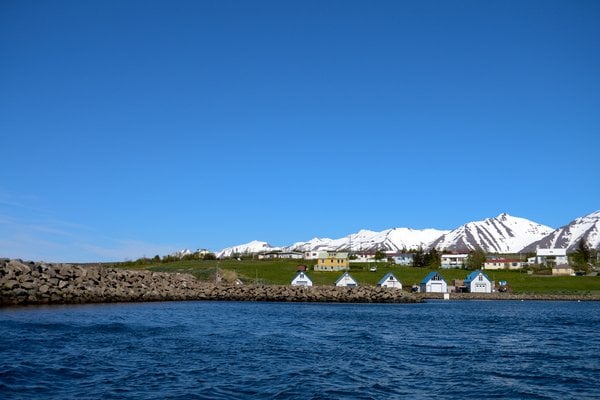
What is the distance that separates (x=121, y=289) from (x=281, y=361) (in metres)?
48.2

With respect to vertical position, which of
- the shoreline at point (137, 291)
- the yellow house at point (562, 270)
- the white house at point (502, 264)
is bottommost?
the shoreline at point (137, 291)

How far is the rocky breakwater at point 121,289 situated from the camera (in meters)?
53.9

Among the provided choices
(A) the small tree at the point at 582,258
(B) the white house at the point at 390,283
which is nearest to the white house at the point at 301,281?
(B) the white house at the point at 390,283

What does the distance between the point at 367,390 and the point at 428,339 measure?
54.7 ft

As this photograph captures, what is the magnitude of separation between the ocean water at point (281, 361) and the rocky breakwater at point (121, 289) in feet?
49.6

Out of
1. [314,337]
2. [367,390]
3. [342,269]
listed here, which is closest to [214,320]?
[314,337]

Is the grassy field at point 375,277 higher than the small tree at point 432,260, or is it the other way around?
the small tree at point 432,260

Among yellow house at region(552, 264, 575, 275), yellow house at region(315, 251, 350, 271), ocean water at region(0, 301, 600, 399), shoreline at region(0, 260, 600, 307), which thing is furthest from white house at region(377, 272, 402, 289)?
ocean water at region(0, 301, 600, 399)

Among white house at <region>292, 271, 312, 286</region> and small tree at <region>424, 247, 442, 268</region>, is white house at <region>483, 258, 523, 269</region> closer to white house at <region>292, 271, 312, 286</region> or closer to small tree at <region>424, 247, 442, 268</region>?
small tree at <region>424, 247, 442, 268</region>

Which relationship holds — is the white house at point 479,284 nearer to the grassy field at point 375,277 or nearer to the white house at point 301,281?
the grassy field at point 375,277

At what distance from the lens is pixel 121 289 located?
66.9 metres

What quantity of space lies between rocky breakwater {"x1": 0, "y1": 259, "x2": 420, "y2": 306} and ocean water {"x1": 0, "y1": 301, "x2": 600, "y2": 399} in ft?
49.6

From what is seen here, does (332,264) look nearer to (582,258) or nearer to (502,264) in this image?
(502,264)

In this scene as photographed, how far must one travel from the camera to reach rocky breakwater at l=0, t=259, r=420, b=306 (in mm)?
53938
